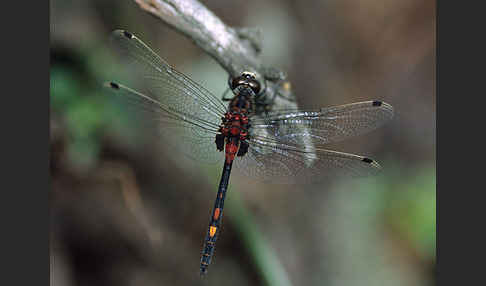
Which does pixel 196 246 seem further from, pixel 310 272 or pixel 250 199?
pixel 310 272

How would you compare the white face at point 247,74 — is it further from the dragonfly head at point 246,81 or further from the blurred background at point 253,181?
the blurred background at point 253,181

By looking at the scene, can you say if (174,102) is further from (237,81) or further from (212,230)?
(212,230)

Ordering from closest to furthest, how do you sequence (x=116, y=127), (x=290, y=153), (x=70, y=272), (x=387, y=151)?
(x=290, y=153), (x=70, y=272), (x=116, y=127), (x=387, y=151)

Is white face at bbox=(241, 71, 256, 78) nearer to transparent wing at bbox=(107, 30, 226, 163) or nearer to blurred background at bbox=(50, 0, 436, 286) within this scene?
transparent wing at bbox=(107, 30, 226, 163)

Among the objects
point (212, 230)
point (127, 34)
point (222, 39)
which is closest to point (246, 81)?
point (222, 39)

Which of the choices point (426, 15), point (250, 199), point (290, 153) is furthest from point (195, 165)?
point (426, 15)
